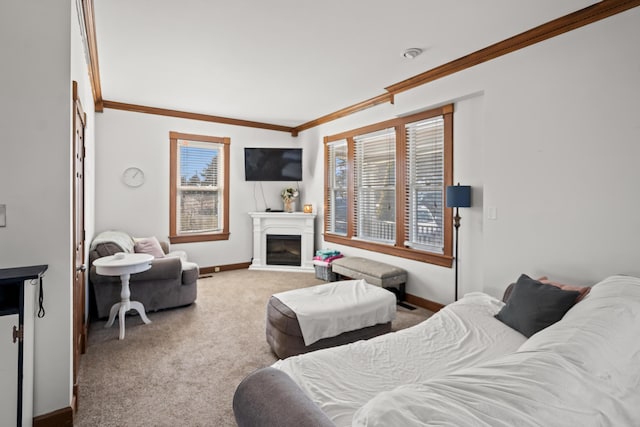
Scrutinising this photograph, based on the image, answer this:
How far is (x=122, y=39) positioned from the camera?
2.97 m

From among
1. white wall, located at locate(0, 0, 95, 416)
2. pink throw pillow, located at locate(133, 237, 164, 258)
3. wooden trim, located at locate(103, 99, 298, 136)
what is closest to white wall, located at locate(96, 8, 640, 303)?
wooden trim, located at locate(103, 99, 298, 136)

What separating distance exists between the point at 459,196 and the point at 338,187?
8.33 ft

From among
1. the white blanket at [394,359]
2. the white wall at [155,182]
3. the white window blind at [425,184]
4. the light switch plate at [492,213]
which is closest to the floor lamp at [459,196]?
the light switch plate at [492,213]

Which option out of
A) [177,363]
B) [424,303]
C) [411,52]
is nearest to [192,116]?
[411,52]

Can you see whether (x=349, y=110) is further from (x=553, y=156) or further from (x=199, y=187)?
(x=553, y=156)

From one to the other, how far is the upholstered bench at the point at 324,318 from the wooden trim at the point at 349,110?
2.70m

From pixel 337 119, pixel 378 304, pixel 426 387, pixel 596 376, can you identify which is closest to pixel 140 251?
pixel 378 304

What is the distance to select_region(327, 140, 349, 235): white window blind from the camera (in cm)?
558

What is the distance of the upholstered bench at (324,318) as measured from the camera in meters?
2.63

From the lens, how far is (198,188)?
226 inches

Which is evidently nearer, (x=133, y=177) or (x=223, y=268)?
(x=133, y=177)

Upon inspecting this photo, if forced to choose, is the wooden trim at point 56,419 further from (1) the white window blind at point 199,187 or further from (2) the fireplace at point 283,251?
(2) the fireplace at point 283,251

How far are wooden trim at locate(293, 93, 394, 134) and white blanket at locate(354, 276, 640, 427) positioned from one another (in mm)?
3818

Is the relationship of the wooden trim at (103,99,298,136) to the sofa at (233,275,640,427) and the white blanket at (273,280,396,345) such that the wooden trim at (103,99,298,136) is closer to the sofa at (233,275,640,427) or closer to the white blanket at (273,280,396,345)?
the white blanket at (273,280,396,345)
